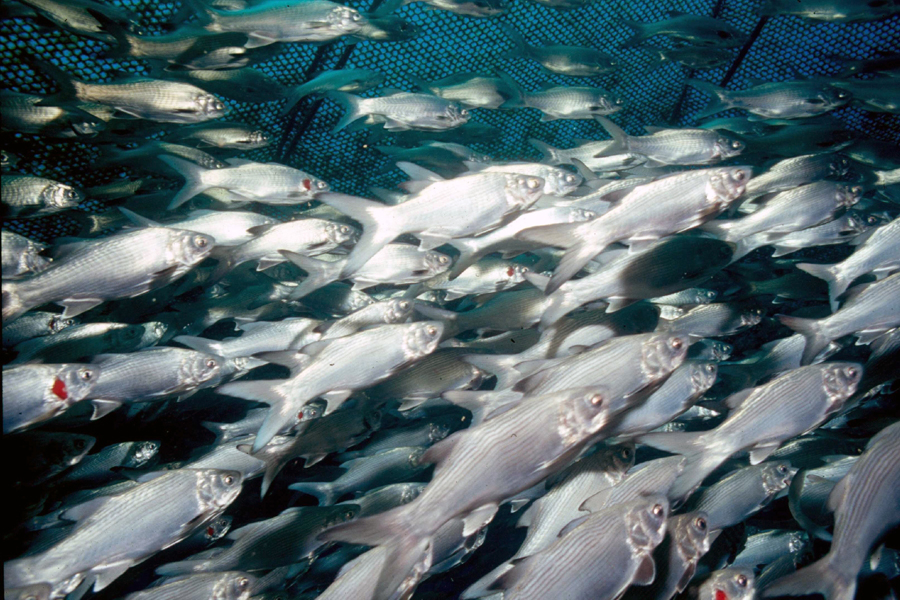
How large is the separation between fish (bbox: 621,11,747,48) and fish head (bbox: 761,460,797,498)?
4774 millimetres

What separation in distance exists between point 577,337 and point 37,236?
623 centimetres

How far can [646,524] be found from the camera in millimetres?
2582

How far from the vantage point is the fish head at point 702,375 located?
327 cm

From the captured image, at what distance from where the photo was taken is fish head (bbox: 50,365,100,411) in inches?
122

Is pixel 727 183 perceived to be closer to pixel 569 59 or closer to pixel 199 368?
pixel 569 59

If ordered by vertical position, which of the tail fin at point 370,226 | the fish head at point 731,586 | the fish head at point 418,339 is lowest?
the fish head at point 731,586

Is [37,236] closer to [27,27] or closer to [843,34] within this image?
[27,27]

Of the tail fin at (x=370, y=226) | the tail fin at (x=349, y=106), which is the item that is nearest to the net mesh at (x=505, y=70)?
the tail fin at (x=349, y=106)

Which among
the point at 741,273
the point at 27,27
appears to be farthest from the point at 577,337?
the point at 27,27

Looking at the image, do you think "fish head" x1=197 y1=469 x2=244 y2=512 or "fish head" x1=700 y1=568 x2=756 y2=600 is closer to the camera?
"fish head" x1=700 y1=568 x2=756 y2=600

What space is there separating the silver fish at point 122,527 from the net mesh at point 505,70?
3.56 m

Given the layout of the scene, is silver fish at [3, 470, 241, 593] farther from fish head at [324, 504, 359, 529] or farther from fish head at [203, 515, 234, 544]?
fish head at [203, 515, 234, 544]

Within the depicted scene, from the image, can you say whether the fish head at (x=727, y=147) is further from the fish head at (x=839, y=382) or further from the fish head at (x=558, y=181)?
the fish head at (x=839, y=382)

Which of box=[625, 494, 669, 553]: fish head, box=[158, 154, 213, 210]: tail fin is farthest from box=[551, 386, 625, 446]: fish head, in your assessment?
box=[158, 154, 213, 210]: tail fin
